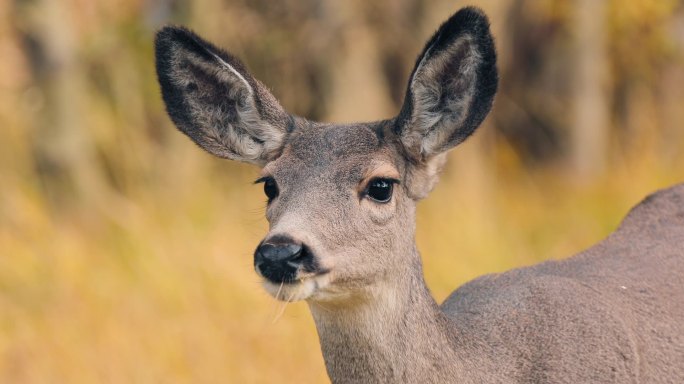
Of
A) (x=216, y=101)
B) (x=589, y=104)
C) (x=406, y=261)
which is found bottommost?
(x=406, y=261)

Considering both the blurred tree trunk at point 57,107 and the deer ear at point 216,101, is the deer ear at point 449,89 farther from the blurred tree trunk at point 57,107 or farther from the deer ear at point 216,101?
the blurred tree trunk at point 57,107

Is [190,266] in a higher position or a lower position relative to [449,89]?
lower

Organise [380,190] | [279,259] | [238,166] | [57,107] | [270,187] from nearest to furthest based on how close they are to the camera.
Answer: [279,259] → [380,190] → [270,187] → [57,107] → [238,166]

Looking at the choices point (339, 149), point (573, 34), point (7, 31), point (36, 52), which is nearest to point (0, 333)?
point (36, 52)

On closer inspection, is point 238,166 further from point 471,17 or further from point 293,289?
point 293,289

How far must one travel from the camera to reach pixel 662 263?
208 inches

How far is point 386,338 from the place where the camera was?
452 centimetres

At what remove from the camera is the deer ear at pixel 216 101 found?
16.6 feet

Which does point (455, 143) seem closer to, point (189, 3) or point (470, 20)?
point (470, 20)

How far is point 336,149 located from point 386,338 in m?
0.72

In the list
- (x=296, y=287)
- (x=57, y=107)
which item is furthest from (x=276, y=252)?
(x=57, y=107)

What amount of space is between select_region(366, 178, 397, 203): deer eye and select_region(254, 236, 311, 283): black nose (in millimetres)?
546

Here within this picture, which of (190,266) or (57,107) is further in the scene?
(57,107)

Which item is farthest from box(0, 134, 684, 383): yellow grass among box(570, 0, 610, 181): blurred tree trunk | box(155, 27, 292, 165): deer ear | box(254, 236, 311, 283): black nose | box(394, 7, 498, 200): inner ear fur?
box(254, 236, 311, 283): black nose
